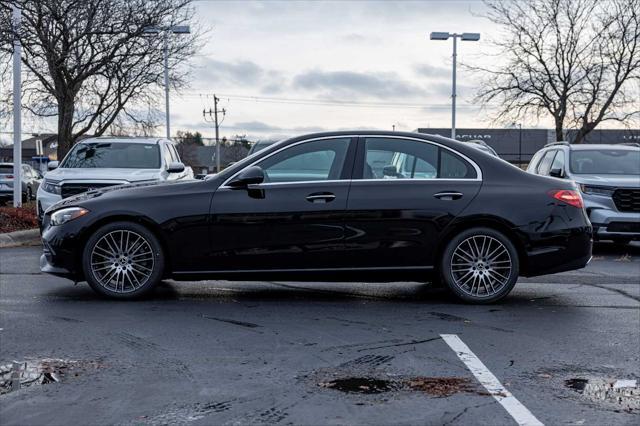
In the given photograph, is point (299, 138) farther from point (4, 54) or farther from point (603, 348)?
point (4, 54)

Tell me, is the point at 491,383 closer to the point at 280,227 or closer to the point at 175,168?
the point at 280,227

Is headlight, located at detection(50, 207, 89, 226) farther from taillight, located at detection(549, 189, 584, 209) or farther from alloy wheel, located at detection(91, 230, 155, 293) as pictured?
taillight, located at detection(549, 189, 584, 209)

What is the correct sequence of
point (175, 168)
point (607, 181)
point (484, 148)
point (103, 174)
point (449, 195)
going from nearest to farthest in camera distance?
1. point (449, 195)
2. point (607, 181)
3. point (103, 174)
4. point (175, 168)
5. point (484, 148)

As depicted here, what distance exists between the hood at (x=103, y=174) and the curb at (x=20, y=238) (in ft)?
4.14

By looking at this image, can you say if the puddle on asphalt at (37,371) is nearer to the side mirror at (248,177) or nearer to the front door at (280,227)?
the front door at (280,227)

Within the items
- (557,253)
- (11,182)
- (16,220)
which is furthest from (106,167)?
(11,182)

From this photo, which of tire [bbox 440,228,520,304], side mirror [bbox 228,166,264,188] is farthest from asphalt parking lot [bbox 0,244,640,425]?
side mirror [bbox 228,166,264,188]

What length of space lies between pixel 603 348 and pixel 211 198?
3.61 meters

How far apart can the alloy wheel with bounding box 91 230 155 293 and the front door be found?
0.66 m

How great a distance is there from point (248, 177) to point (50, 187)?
6829 millimetres

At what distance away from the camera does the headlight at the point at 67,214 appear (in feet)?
24.8

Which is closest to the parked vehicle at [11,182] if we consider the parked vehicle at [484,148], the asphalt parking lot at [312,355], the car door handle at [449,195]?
the parked vehicle at [484,148]

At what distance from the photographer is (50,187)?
13117 millimetres

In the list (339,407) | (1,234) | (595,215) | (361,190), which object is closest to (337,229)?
(361,190)
